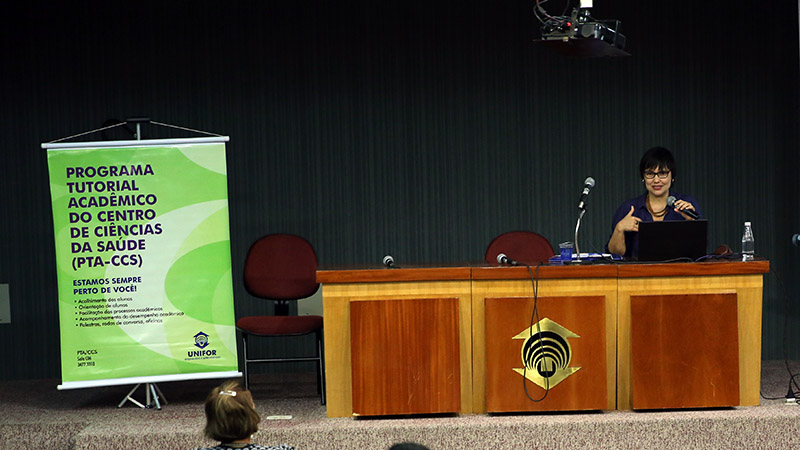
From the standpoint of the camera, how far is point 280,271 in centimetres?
568

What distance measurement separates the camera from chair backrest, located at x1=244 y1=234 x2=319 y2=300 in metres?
5.65

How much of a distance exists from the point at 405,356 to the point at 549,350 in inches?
29.3

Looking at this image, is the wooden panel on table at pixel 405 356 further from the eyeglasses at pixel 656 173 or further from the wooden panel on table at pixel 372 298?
the eyeglasses at pixel 656 173

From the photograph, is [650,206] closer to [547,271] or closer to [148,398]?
[547,271]

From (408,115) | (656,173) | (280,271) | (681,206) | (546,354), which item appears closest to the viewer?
(546,354)

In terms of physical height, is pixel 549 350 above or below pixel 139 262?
below

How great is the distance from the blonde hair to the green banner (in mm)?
2452

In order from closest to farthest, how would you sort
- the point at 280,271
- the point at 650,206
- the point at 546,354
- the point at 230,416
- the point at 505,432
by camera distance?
the point at 230,416
the point at 505,432
the point at 546,354
the point at 650,206
the point at 280,271

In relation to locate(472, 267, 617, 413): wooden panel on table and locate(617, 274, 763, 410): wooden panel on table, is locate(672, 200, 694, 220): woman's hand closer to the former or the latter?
locate(617, 274, 763, 410): wooden panel on table

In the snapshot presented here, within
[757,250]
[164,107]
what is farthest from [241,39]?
[757,250]

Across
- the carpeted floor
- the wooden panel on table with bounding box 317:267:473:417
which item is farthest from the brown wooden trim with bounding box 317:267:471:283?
the carpeted floor

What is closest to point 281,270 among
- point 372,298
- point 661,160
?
point 372,298

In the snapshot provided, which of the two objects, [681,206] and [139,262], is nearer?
[681,206]

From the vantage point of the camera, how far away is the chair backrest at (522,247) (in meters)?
5.65
